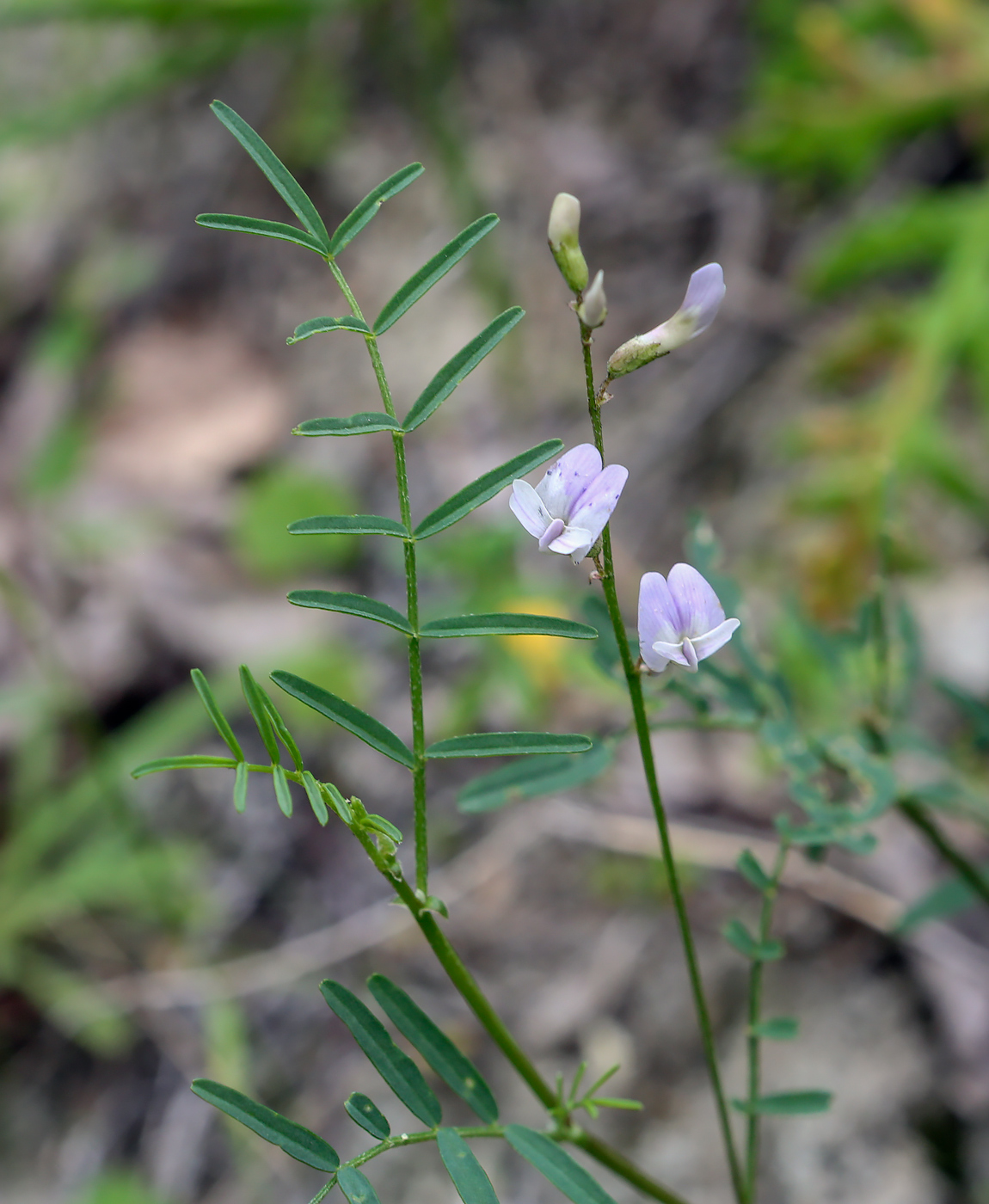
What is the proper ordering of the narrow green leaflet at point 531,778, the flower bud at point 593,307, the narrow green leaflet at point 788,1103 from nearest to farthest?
1. the flower bud at point 593,307
2. the narrow green leaflet at point 788,1103
3. the narrow green leaflet at point 531,778

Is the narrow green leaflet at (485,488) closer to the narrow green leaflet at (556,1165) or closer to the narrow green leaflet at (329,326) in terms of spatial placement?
the narrow green leaflet at (329,326)

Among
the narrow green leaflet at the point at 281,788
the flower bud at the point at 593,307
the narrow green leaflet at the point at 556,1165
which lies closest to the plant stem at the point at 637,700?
the flower bud at the point at 593,307

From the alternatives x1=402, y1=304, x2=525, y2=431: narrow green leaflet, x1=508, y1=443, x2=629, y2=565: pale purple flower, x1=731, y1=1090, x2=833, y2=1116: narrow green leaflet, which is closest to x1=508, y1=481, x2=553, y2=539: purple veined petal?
x1=508, y1=443, x2=629, y2=565: pale purple flower

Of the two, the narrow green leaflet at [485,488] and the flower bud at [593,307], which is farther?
the narrow green leaflet at [485,488]

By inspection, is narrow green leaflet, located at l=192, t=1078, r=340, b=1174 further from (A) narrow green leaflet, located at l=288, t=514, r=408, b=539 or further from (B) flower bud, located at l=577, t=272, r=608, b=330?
(B) flower bud, located at l=577, t=272, r=608, b=330

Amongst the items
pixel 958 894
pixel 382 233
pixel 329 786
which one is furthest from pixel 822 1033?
pixel 382 233

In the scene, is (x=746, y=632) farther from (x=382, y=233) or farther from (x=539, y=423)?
(x=382, y=233)
